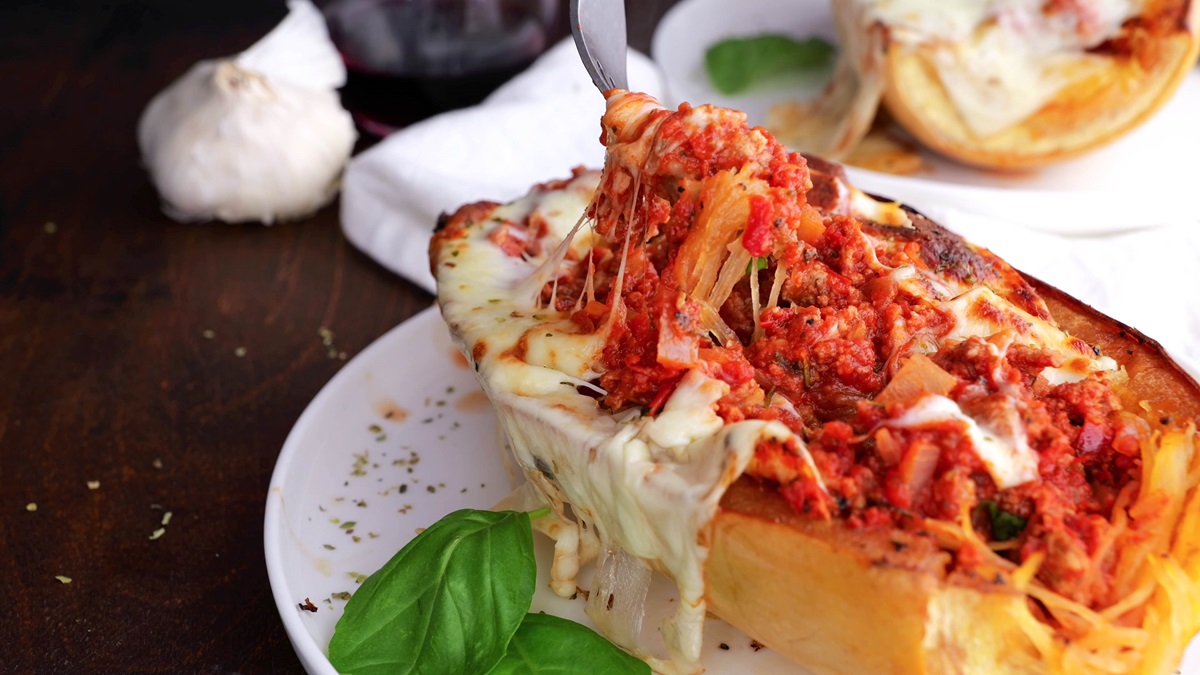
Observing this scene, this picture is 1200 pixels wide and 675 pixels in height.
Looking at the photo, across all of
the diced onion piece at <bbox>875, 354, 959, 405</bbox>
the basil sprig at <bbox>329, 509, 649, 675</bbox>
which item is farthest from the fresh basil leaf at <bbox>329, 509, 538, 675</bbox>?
the diced onion piece at <bbox>875, 354, 959, 405</bbox>

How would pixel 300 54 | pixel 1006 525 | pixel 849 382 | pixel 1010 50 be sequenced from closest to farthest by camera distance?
pixel 1006 525, pixel 849 382, pixel 1010 50, pixel 300 54

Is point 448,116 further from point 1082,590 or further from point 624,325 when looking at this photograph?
point 1082,590

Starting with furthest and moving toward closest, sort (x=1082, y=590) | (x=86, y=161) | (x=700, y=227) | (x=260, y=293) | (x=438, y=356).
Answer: (x=86, y=161) < (x=260, y=293) < (x=438, y=356) < (x=700, y=227) < (x=1082, y=590)

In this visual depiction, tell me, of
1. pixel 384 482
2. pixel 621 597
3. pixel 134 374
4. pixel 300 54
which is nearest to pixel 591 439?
pixel 621 597

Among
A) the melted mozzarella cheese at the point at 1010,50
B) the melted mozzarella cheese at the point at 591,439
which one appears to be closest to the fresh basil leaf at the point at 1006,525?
the melted mozzarella cheese at the point at 591,439

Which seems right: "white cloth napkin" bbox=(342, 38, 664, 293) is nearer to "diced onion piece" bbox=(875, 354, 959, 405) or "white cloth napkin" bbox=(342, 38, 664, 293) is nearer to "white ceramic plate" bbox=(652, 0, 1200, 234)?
"white ceramic plate" bbox=(652, 0, 1200, 234)

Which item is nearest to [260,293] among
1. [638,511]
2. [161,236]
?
[161,236]

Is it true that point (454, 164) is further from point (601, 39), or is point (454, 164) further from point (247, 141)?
point (601, 39)
